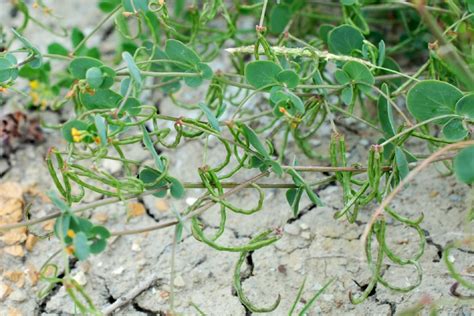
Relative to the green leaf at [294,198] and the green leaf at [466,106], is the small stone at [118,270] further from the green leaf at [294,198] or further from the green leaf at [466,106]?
the green leaf at [466,106]

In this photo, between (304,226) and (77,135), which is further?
(304,226)

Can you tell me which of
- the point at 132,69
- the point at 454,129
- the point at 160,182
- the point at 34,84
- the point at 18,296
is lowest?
the point at 18,296

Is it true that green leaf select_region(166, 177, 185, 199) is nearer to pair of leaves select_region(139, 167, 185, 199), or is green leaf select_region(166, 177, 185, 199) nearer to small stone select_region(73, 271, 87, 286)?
pair of leaves select_region(139, 167, 185, 199)

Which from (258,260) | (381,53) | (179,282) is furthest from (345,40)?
(179,282)

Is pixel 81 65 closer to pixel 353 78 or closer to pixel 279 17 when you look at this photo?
pixel 353 78

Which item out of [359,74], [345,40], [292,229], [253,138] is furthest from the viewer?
[292,229]

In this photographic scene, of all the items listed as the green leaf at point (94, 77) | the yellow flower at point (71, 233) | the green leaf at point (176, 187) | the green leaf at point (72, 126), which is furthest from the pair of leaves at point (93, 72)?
the yellow flower at point (71, 233)

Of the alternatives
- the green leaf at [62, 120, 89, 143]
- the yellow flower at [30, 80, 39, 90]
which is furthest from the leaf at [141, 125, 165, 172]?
the yellow flower at [30, 80, 39, 90]

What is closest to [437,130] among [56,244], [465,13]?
[465,13]
